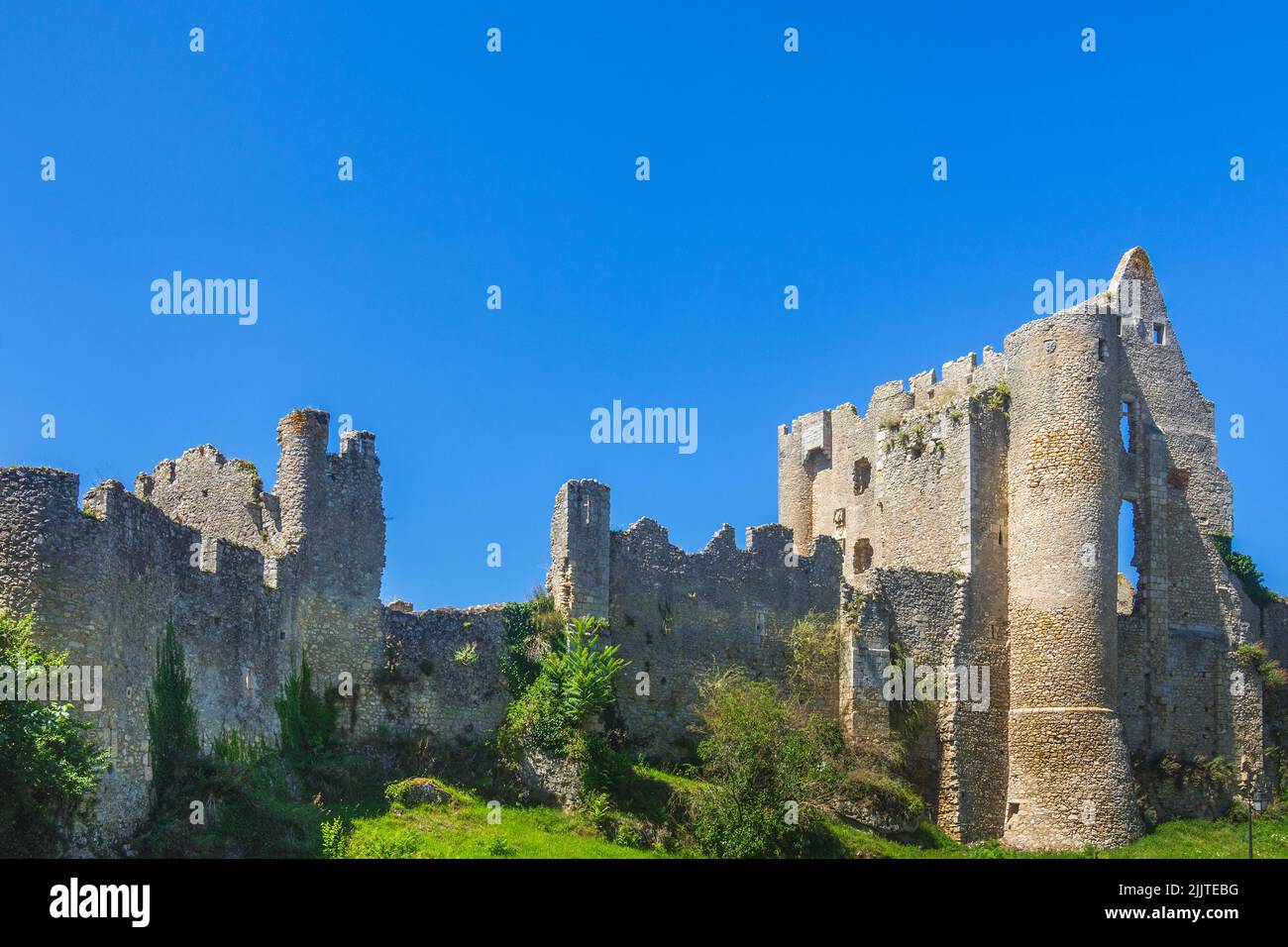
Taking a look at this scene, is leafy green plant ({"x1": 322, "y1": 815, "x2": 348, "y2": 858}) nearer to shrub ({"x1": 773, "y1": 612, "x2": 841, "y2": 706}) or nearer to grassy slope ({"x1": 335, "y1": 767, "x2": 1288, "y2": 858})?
grassy slope ({"x1": 335, "y1": 767, "x2": 1288, "y2": 858})

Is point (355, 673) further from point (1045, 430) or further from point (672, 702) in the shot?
point (1045, 430)

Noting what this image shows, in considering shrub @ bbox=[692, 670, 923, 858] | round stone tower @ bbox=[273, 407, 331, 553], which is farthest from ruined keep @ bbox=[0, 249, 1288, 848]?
shrub @ bbox=[692, 670, 923, 858]

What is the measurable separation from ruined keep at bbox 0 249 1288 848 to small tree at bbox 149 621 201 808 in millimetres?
936

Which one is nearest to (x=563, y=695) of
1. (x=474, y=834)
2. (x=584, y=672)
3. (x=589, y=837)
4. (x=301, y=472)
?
(x=584, y=672)

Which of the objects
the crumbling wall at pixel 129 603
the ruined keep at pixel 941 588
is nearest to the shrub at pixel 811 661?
the ruined keep at pixel 941 588

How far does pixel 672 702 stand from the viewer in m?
40.2

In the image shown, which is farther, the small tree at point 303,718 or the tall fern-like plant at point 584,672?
the tall fern-like plant at point 584,672

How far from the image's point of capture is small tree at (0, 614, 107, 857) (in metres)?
22.4

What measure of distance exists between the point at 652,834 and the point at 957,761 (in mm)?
11128

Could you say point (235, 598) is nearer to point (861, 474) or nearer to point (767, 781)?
point (767, 781)

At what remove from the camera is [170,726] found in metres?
28.0

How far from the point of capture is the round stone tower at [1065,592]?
41406 mm

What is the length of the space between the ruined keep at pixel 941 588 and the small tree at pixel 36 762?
5858mm

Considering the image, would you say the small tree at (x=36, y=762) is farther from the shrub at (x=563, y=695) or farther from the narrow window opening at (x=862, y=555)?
the narrow window opening at (x=862, y=555)
